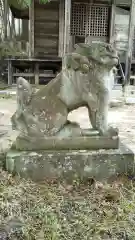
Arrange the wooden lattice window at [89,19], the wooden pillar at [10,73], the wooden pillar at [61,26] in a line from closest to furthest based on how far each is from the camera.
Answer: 1. the wooden pillar at [10,73]
2. the wooden pillar at [61,26]
3. the wooden lattice window at [89,19]

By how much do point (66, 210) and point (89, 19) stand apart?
10407mm

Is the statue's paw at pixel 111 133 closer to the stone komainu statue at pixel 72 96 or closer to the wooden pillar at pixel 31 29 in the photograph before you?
the stone komainu statue at pixel 72 96

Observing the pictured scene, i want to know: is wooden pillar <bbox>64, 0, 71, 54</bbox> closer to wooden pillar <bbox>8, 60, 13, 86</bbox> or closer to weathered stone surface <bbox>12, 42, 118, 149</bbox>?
wooden pillar <bbox>8, 60, 13, 86</bbox>

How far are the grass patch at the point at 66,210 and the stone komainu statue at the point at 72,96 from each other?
1.69 ft

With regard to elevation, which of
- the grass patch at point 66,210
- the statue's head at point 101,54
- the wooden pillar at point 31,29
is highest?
the wooden pillar at point 31,29

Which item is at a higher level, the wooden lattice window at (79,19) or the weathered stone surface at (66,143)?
the wooden lattice window at (79,19)

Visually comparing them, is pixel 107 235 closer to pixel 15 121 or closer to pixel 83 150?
pixel 83 150

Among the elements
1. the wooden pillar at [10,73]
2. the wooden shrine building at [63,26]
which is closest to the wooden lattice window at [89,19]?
the wooden shrine building at [63,26]

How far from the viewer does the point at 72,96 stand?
2.43m

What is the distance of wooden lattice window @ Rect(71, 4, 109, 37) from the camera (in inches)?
435

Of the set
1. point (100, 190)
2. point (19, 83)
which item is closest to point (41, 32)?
point (19, 83)

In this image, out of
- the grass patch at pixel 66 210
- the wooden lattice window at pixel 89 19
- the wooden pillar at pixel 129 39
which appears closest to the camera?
the grass patch at pixel 66 210

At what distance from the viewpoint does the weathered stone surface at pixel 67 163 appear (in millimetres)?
2395

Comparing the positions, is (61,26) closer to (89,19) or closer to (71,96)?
(89,19)
